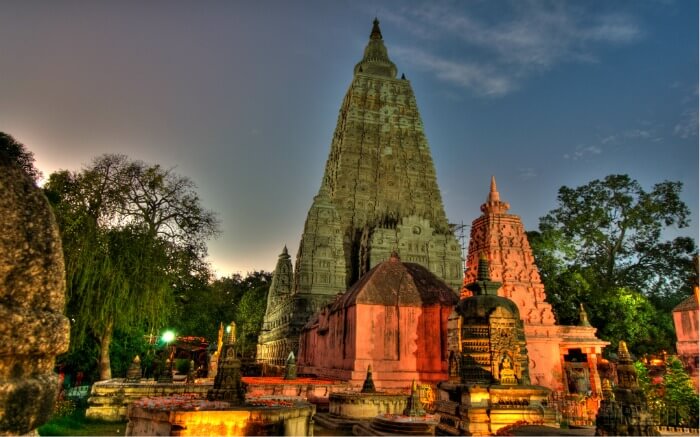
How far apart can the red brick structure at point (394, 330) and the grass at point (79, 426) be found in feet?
25.5

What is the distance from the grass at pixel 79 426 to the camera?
8986 mm

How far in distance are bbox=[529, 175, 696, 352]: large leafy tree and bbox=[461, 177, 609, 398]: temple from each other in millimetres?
9331

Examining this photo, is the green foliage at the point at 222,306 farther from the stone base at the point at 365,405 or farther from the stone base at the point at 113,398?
the stone base at the point at 365,405

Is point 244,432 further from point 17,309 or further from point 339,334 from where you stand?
point 339,334

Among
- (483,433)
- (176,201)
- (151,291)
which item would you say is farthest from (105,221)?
(483,433)

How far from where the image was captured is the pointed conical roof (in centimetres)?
6222

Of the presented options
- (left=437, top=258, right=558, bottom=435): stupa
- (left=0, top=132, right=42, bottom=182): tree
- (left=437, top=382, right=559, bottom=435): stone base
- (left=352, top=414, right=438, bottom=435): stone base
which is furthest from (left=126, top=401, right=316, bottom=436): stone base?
(left=0, top=132, right=42, bottom=182): tree

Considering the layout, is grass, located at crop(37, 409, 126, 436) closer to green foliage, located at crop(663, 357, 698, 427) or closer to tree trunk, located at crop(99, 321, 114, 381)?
tree trunk, located at crop(99, 321, 114, 381)

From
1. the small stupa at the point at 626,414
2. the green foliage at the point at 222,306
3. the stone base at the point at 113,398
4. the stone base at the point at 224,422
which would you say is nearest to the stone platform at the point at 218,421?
the stone base at the point at 224,422

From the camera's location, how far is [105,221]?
16391 mm

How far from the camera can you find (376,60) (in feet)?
208

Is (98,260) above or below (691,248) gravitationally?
below

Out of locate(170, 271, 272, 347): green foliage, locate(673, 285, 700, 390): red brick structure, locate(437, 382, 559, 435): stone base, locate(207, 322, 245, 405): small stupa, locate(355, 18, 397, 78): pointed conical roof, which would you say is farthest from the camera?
locate(355, 18, 397, 78): pointed conical roof

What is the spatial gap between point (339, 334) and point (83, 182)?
39.2 feet
